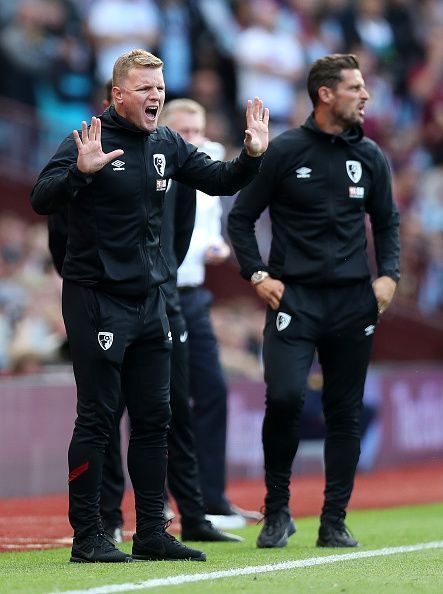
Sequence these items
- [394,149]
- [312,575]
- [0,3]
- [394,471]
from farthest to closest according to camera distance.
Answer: [394,149]
[0,3]
[394,471]
[312,575]

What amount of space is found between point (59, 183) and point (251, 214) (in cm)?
190

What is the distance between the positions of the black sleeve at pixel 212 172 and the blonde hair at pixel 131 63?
438mm

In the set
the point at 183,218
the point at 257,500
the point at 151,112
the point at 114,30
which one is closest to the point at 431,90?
the point at 114,30

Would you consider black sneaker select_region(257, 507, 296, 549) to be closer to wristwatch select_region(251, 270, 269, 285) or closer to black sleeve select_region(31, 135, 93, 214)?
wristwatch select_region(251, 270, 269, 285)

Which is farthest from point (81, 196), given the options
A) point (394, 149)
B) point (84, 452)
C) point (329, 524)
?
point (394, 149)

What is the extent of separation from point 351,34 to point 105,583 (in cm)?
1418

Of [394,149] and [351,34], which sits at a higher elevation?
[351,34]

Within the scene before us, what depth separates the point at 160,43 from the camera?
1639 cm

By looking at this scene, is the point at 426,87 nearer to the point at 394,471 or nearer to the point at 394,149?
the point at 394,149

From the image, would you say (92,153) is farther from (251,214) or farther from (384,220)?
(384,220)

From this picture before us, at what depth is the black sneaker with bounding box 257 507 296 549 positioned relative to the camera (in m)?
7.65

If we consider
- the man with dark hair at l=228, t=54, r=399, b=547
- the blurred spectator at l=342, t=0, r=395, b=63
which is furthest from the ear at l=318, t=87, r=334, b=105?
the blurred spectator at l=342, t=0, r=395, b=63

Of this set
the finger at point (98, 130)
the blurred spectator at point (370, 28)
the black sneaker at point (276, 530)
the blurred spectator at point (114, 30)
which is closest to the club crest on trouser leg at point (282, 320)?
the black sneaker at point (276, 530)

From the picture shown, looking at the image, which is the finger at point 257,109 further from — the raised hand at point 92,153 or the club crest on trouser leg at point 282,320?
the club crest on trouser leg at point 282,320
